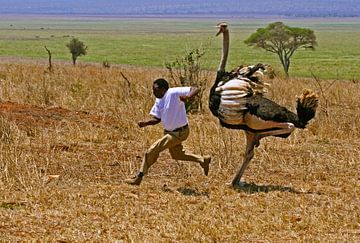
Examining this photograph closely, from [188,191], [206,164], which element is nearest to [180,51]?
[206,164]

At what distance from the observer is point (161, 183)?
922 centimetres

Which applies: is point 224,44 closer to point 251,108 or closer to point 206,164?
point 251,108

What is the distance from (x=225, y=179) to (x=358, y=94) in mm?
10610

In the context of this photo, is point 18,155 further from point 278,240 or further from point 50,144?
point 278,240

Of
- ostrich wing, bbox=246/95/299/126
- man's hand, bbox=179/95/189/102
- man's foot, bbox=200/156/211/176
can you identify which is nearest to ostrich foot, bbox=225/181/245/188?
man's foot, bbox=200/156/211/176

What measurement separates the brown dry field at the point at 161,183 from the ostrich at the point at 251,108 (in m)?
0.68

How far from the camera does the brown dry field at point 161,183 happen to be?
281 inches

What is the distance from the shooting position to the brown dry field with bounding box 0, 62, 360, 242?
7.14m

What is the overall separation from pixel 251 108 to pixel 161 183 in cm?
142

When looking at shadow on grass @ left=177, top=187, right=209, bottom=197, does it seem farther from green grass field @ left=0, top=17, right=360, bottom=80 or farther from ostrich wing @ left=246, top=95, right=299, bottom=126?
green grass field @ left=0, top=17, right=360, bottom=80

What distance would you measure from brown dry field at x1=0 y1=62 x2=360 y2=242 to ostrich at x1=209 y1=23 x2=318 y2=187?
68 centimetres

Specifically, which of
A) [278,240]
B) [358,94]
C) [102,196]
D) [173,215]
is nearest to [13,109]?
[102,196]

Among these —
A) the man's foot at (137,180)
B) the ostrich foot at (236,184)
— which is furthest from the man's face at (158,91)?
the ostrich foot at (236,184)

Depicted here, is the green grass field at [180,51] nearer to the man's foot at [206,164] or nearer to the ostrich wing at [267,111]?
the man's foot at [206,164]
